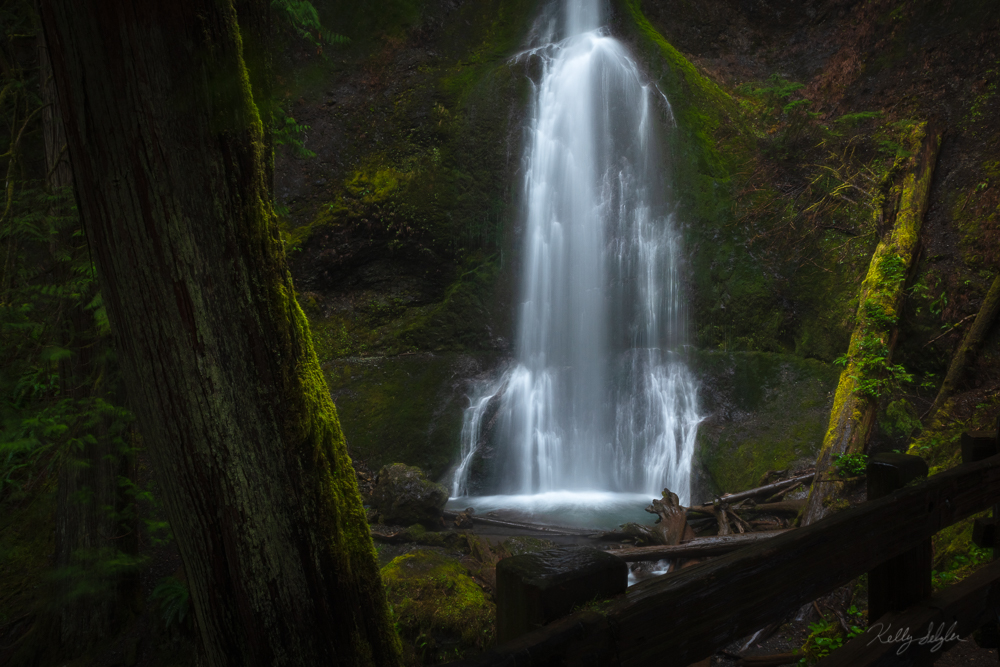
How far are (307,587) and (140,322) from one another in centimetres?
108

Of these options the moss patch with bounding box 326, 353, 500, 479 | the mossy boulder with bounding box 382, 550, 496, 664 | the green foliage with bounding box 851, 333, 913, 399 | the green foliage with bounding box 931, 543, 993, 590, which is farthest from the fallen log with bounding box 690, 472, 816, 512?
the moss patch with bounding box 326, 353, 500, 479

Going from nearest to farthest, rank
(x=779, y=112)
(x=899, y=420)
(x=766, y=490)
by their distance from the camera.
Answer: (x=899, y=420)
(x=766, y=490)
(x=779, y=112)

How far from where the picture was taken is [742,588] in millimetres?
1612

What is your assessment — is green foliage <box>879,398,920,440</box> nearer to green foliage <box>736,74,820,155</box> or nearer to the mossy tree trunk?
the mossy tree trunk

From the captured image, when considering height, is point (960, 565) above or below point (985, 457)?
below

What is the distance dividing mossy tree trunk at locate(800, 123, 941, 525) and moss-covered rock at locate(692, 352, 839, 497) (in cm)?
103

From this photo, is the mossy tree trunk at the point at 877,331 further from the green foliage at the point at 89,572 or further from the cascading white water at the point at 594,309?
the green foliage at the point at 89,572

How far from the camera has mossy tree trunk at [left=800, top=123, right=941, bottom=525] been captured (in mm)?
6191

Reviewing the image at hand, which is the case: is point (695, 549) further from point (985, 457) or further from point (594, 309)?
point (594, 309)

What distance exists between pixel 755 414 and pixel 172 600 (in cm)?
794

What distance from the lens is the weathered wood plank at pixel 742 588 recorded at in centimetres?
132

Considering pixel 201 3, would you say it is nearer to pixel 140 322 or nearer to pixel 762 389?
pixel 140 322

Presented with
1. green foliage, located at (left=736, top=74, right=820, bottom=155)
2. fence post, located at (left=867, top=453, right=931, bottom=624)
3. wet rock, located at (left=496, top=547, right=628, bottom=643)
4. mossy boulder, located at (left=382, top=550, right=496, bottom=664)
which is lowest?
mossy boulder, located at (left=382, top=550, right=496, bottom=664)

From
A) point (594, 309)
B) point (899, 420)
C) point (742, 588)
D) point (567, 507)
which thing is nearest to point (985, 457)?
point (742, 588)
